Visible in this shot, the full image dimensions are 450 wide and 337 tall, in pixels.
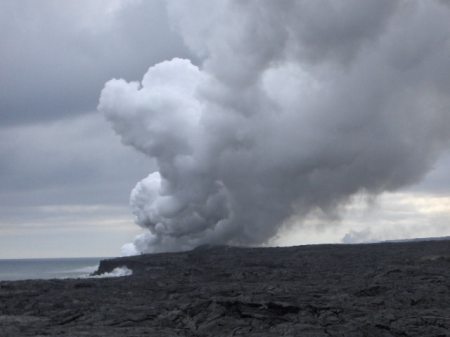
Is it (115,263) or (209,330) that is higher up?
(115,263)

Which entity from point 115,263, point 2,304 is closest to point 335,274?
point 2,304

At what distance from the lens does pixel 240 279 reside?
245 feet

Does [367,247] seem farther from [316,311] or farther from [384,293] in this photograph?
[316,311]

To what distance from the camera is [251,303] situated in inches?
1805

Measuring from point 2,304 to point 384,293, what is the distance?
79.4 feet

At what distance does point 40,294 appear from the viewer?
62.6 metres

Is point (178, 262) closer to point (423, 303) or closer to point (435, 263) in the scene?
point (435, 263)

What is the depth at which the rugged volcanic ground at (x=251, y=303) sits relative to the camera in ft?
132

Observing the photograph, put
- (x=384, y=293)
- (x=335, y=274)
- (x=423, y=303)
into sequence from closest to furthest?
(x=423, y=303)
(x=384, y=293)
(x=335, y=274)

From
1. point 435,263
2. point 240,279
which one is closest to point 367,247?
point 435,263

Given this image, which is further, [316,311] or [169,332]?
[316,311]

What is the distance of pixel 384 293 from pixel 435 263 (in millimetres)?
25091

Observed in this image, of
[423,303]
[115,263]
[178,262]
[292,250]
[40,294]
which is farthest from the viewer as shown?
[115,263]

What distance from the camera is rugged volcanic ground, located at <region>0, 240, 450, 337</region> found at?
40.3 meters
